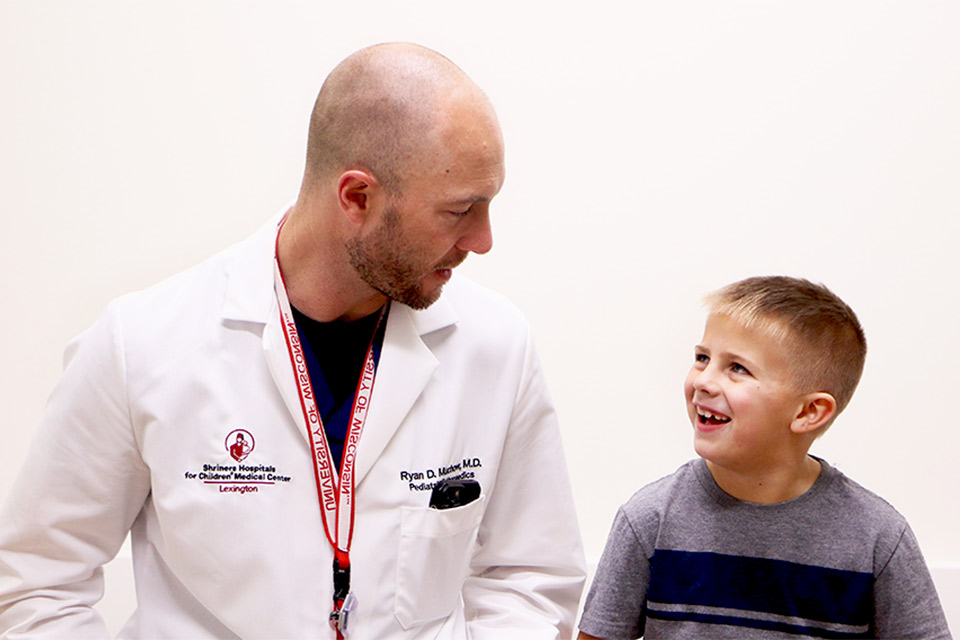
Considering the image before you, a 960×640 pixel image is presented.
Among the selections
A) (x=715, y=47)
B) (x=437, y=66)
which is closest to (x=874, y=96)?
(x=715, y=47)

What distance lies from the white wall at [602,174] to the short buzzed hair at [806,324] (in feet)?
3.07

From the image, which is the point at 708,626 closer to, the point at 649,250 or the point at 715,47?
the point at 649,250

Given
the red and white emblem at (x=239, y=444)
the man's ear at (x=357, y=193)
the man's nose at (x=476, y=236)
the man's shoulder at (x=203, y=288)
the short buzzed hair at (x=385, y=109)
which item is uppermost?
the short buzzed hair at (x=385, y=109)

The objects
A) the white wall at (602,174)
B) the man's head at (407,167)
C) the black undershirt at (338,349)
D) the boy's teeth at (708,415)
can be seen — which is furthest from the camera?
the white wall at (602,174)

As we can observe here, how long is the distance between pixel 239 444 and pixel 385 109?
54cm

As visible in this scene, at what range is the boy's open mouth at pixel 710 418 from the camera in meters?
Result: 1.73

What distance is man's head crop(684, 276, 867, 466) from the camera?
5.64 ft

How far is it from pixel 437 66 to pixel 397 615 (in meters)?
0.83

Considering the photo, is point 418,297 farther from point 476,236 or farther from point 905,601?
point 905,601

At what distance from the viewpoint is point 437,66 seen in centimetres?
156

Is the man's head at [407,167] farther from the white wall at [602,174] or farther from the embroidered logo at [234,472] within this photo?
the white wall at [602,174]

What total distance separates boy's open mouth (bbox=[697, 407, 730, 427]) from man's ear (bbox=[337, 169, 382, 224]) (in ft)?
2.10

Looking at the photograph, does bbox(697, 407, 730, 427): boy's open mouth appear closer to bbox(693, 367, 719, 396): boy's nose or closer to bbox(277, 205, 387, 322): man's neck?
bbox(693, 367, 719, 396): boy's nose

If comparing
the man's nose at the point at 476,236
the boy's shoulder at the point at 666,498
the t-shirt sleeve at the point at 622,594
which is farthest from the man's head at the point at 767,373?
the man's nose at the point at 476,236
